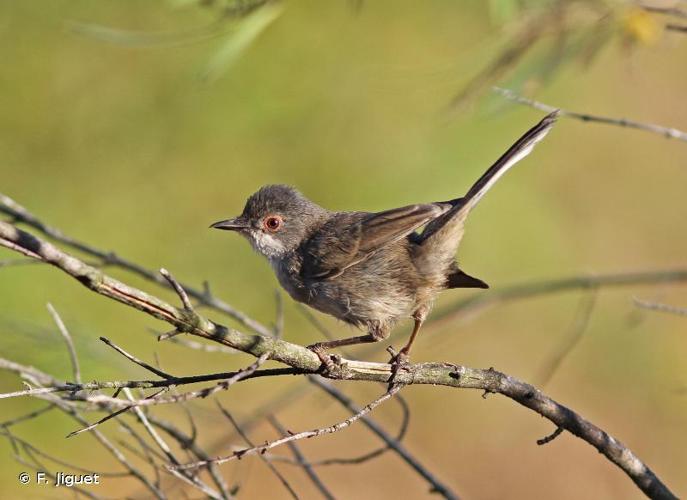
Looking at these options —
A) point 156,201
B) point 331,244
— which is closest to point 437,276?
point 331,244

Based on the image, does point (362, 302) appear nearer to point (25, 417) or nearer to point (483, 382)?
point (483, 382)

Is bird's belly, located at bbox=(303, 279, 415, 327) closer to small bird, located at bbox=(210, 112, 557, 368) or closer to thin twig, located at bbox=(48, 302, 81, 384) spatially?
small bird, located at bbox=(210, 112, 557, 368)

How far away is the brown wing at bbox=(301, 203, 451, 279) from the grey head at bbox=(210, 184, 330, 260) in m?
0.14

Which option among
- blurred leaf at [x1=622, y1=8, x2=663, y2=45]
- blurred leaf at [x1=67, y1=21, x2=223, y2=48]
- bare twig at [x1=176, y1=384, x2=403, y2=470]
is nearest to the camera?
bare twig at [x1=176, y1=384, x2=403, y2=470]

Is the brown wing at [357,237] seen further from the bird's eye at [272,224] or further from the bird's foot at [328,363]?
the bird's foot at [328,363]

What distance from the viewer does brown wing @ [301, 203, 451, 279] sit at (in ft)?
12.4

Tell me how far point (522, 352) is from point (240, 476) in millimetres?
2546

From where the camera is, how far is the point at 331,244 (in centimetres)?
415

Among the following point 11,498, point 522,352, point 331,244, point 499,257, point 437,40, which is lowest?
point 11,498

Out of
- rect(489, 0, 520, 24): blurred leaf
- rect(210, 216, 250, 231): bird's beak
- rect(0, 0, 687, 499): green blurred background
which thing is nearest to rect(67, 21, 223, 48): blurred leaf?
rect(489, 0, 520, 24): blurred leaf

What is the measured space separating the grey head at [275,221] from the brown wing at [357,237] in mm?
140

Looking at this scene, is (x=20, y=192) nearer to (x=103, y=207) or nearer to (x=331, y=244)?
(x=103, y=207)

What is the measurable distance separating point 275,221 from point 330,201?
1.95m

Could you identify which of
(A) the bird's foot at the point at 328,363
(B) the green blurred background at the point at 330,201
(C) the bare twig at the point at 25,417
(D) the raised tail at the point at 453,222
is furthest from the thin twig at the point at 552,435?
(B) the green blurred background at the point at 330,201
